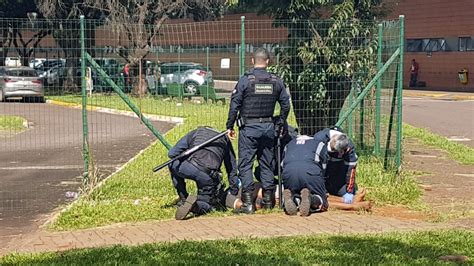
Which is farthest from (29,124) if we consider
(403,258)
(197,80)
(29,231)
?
(403,258)

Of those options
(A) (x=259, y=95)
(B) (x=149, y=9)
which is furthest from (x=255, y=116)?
(B) (x=149, y=9)

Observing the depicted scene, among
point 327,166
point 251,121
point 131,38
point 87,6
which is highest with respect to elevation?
point 87,6

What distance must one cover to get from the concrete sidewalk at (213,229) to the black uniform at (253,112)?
68cm

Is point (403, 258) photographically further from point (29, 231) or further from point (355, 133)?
point (355, 133)

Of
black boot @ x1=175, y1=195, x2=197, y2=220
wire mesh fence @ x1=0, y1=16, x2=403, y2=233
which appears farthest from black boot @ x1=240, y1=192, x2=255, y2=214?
wire mesh fence @ x1=0, y1=16, x2=403, y2=233

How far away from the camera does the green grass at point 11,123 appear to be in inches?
745

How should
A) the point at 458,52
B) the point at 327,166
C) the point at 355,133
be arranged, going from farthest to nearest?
the point at 458,52
the point at 355,133
the point at 327,166

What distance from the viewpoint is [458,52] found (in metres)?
40.7

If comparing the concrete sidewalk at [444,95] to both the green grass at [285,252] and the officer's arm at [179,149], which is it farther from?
the green grass at [285,252]

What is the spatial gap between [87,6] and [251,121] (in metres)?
25.3

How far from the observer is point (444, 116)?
2469 centimetres

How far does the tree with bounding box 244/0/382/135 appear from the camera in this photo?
36.1 feet

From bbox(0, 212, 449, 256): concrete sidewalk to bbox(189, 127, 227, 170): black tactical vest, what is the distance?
643mm

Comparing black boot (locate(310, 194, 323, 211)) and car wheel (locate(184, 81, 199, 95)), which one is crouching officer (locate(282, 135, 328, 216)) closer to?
black boot (locate(310, 194, 323, 211))
